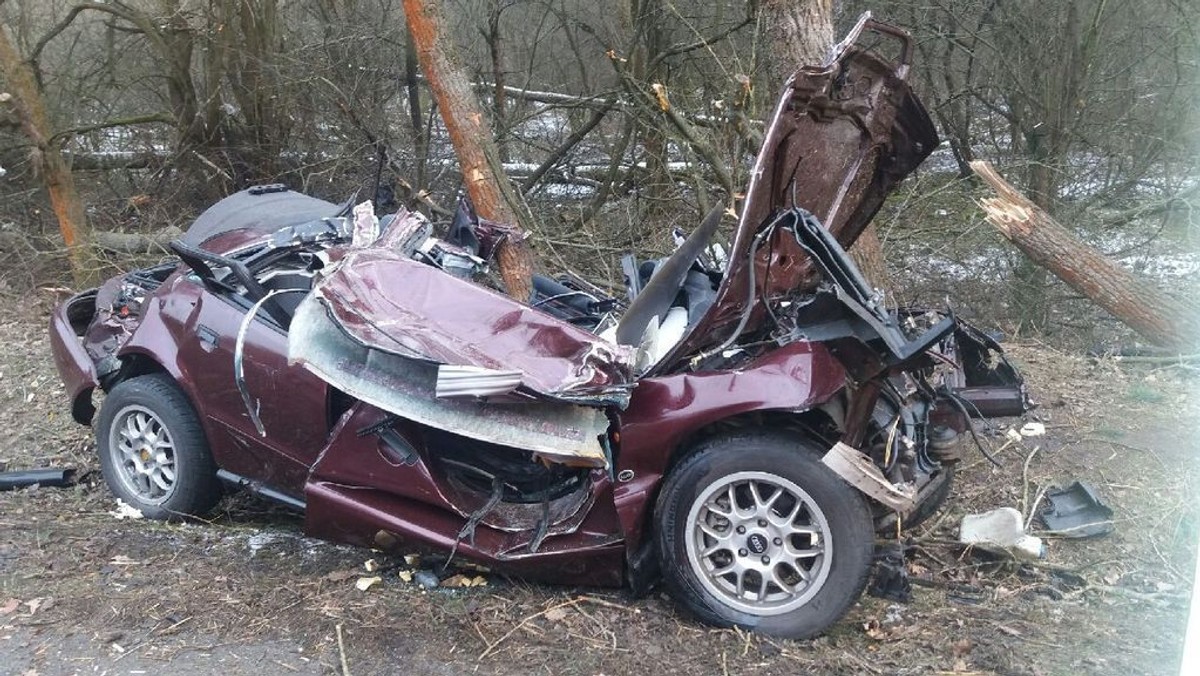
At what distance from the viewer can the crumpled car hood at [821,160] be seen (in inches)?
144

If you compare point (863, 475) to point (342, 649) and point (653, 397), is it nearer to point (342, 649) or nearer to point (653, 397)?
point (653, 397)

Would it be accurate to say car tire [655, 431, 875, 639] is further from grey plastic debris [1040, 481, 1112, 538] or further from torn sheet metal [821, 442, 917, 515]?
grey plastic debris [1040, 481, 1112, 538]

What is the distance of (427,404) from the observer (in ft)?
11.9

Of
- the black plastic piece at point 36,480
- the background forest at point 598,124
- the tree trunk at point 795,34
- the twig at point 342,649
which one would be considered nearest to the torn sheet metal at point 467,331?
the twig at point 342,649

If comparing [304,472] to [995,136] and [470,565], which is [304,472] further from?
[995,136]

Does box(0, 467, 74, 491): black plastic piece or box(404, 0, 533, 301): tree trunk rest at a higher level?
box(404, 0, 533, 301): tree trunk

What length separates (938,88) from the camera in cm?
1304

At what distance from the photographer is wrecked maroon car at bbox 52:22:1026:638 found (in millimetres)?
3500

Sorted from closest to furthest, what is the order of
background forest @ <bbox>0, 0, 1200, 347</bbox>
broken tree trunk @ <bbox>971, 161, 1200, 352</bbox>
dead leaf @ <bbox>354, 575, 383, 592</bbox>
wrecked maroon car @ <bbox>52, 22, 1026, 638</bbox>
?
wrecked maroon car @ <bbox>52, 22, 1026, 638</bbox>, dead leaf @ <bbox>354, 575, 383, 592</bbox>, broken tree trunk @ <bbox>971, 161, 1200, 352</bbox>, background forest @ <bbox>0, 0, 1200, 347</bbox>

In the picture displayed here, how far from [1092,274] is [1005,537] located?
363 cm

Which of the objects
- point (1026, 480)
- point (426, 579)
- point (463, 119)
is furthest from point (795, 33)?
point (426, 579)

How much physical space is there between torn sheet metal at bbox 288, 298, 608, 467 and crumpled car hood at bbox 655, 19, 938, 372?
1.45ft

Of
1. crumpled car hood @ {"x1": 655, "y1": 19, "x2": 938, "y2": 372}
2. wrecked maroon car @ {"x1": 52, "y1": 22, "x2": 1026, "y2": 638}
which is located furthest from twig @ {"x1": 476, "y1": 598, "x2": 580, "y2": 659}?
crumpled car hood @ {"x1": 655, "y1": 19, "x2": 938, "y2": 372}

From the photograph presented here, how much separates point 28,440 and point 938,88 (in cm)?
1143
